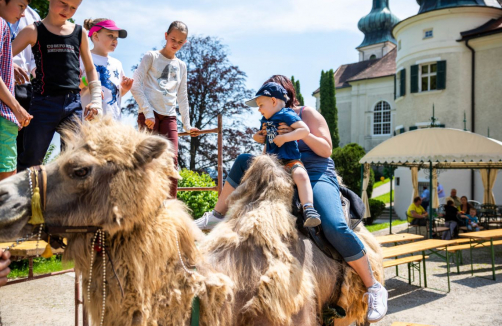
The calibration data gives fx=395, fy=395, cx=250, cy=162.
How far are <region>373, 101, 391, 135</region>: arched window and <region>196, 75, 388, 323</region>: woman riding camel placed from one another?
124 ft

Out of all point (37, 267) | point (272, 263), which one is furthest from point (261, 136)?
point (37, 267)

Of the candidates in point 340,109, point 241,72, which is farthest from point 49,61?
point 340,109

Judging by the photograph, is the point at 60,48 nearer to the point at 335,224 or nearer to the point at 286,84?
the point at 286,84

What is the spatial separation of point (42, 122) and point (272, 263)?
7.15ft

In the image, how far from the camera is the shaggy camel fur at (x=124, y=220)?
76.5 inches

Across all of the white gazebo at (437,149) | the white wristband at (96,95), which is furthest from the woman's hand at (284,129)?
the white gazebo at (437,149)

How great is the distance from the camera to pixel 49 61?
3.23m

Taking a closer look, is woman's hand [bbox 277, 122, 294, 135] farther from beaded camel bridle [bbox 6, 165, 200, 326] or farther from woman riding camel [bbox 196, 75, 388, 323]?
beaded camel bridle [bbox 6, 165, 200, 326]

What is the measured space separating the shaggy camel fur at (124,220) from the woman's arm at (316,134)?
4.33 ft

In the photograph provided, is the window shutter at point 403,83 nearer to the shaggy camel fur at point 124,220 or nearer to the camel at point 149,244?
the camel at point 149,244

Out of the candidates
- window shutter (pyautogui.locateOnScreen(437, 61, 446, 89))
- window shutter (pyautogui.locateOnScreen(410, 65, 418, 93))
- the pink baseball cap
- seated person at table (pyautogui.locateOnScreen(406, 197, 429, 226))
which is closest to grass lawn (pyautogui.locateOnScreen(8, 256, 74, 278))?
the pink baseball cap

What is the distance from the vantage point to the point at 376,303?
291 cm

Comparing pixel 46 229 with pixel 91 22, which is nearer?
pixel 46 229

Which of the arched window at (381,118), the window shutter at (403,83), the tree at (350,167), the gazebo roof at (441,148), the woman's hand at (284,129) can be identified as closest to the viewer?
the woman's hand at (284,129)
